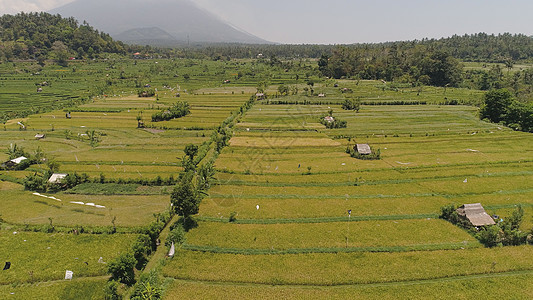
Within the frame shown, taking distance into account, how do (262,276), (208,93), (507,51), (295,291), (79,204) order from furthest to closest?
1. (507,51)
2. (208,93)
3. (79,204)
4. (262,276)
5. (295,291)

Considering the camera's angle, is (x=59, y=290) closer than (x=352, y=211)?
Yes

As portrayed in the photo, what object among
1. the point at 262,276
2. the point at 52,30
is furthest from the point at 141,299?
the point at 52,30

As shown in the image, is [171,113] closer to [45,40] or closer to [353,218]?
[353,218]

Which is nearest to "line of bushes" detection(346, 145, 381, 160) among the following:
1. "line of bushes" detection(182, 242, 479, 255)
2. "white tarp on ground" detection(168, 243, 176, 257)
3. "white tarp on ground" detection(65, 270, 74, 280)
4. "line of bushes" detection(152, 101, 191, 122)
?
"line of bushes" detection(182, 242, 479, 255)

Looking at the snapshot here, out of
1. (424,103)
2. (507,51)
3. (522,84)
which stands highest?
(507,51)

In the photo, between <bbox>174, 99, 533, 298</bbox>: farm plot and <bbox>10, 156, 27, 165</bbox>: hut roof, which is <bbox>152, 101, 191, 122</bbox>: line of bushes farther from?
<bbox>10, 156, 27, 165</bbox>: hut roof

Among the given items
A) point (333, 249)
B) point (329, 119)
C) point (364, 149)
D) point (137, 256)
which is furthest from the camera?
point (329, 119)

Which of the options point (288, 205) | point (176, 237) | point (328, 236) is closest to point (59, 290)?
point (176, 237)

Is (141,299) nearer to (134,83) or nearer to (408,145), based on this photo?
(408,145)
